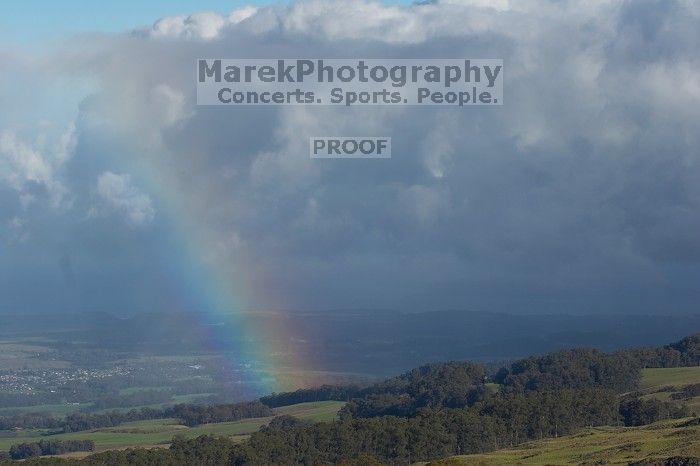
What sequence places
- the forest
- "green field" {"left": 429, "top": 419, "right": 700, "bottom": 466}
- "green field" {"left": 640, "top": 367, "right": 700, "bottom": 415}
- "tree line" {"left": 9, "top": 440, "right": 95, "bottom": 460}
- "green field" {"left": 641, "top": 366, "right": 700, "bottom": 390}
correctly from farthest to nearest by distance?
"green field" {"left": 641, "top": 366, "right": 700, "bottom": 390}, "tree line" {"left": 9, "top": 440, "right": 95, "bottom": 460}, "green field" {"left": 640, "top": 367, "right": 700, "bottom": 415}, the forest, "green field" {"left": 429, "top": 419, "right": 700, "bottom": 466}

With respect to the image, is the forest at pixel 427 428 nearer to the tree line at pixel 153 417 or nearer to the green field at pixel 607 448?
the green field at pixel 607 448

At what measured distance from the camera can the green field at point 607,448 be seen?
5733 centimetres

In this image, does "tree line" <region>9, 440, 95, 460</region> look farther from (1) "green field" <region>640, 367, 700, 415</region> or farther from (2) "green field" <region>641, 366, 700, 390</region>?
(2) "green field" <region>641, 366, 700, 390</region>

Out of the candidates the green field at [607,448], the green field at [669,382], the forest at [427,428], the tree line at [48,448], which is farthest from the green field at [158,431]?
the green field at [607,448]

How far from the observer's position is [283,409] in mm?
135625

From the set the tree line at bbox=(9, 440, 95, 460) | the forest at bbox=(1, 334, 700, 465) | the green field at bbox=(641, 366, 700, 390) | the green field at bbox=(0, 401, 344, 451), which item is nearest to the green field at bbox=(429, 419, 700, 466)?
the forest at bbox=(1, 334, 700, 465)

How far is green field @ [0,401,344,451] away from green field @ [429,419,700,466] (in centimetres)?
3960

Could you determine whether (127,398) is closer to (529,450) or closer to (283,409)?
(283,409)

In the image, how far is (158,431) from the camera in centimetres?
11944

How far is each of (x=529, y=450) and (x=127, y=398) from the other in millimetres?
123883

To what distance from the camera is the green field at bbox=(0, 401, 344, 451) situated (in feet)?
357

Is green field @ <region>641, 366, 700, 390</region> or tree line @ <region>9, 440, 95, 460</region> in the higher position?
green field @ <region>641, 366, 700, 390</region>

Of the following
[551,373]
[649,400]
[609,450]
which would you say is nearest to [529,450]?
[609,450]

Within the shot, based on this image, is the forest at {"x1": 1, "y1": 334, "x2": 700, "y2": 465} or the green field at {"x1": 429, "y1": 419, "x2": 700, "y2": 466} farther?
the forest at {"x1": 1, "y1": 334, "x2": 700, "y2": 465}
